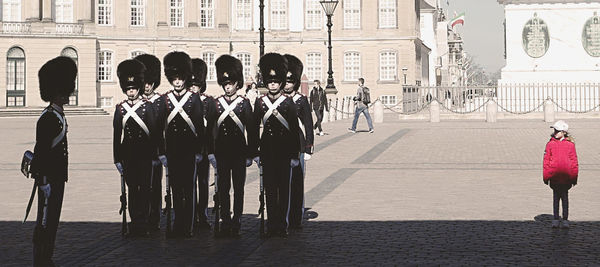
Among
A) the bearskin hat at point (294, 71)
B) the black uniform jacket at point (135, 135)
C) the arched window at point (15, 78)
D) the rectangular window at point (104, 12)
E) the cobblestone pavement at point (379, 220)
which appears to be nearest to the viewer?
the cobblestone pavement at point (379, 220)

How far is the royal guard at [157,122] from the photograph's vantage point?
8.88 metres

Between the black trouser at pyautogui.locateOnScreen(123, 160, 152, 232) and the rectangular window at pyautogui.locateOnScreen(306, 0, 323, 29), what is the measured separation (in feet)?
173

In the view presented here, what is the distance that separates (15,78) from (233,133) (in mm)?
48816

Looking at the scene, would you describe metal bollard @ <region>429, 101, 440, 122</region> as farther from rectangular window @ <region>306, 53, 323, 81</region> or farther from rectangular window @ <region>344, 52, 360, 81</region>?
rectangular window @ <region>306, 53, 323, 81</region>

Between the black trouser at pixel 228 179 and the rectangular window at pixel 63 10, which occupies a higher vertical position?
the rectangular window at pixel 63 10

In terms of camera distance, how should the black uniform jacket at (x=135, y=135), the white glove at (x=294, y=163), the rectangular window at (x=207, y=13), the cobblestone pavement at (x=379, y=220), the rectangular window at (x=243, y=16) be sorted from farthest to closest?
the rectangular window at (x=243, y=16), the rectangular window at (x=207, y=13), the white glove at (x=294, y=163), the black uniform jacket at (x=135, y=135), the cobblestone pavement at (x=379, y=220)

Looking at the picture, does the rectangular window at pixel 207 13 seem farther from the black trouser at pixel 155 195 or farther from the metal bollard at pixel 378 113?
the black trouser at pixel 155 195

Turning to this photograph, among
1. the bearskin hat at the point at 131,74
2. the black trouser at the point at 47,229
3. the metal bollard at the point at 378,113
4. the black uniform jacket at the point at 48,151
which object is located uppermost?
the bearskin hat at the point at 131,74

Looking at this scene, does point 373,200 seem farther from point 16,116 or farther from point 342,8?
point 342,8

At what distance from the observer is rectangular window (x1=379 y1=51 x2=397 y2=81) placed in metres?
60.7

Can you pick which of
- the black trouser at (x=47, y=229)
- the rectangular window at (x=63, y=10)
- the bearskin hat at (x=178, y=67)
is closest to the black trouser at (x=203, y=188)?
→ the bearskin hat at (x=178, y=67)

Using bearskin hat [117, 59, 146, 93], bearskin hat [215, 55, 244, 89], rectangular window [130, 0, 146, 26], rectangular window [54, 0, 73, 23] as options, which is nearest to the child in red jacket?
bearskin hat [215, 55, 244, 89]

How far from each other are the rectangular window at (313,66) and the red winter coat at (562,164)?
52516 millimetres

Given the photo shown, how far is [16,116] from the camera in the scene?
50.3 metres
